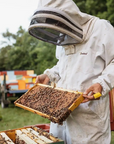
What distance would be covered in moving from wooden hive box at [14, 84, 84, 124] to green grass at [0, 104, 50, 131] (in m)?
2.86

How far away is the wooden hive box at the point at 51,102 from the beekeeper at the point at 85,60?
14cm

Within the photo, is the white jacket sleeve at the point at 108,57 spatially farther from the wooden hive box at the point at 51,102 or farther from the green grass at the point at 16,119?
the green grass at the point at 16,119

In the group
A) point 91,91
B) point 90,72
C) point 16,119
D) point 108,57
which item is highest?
point 108,57

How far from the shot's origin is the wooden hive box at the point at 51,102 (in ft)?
4.68

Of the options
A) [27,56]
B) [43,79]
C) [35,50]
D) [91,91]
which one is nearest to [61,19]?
[91,91]

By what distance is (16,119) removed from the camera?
5.27 metres

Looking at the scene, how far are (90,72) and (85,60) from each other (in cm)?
11

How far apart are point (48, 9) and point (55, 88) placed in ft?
2.33

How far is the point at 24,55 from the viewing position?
17766 millimetres

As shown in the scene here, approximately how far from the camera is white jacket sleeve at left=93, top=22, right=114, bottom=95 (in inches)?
60.4

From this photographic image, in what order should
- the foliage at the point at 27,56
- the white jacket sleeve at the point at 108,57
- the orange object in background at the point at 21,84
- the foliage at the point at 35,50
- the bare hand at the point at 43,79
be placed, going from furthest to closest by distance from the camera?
the foliage at the point at 27,56 → the foliage at the point at 35,50 → the orange object in background at the point at 21,84 → the bare hand at the point at 43,79 → the white jacket sleeve at the point at 108,57

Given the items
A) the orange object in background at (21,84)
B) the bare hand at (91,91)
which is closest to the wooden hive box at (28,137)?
the bare hand at (91,91)

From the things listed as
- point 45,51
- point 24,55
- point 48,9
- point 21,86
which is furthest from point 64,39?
point 24,55

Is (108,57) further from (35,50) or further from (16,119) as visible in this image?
(35,50)
